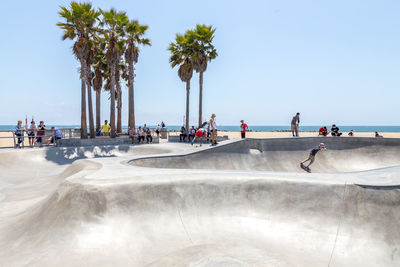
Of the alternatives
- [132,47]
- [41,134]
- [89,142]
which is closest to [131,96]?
[132,47]

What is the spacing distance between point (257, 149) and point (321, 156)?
4.89m

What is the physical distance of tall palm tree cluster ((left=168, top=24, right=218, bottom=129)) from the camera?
2639 centimetres

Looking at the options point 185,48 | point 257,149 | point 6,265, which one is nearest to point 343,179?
point 6,265

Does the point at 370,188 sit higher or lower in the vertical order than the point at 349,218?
higher

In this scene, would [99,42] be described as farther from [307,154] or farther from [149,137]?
[307,154]

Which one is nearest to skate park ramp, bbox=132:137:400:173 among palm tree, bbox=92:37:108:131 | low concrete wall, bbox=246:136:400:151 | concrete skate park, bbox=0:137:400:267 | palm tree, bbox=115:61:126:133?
low concrete wall, bbox=246:136:400:151

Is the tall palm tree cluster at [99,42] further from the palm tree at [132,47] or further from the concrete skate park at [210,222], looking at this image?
the concrete skate park at [210,222]

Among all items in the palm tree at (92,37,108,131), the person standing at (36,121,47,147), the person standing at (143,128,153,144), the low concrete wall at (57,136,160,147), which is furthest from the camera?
the palm tree at (92,37,108,131)

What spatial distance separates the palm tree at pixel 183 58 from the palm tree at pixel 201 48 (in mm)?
725

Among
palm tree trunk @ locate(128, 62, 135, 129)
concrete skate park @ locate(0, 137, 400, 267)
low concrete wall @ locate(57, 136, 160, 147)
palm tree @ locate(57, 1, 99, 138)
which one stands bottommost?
concrete skate park @ locate(0, 137, 400, 267)

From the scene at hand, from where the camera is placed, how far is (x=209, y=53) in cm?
2739

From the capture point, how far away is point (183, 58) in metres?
28.7

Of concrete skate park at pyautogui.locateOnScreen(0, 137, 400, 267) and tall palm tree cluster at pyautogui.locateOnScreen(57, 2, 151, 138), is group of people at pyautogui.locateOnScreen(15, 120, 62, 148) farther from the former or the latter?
concrete skate park at pyautogui.locateOnScreen(0, 137, 400, 267)

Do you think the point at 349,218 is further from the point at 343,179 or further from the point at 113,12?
the point at 113,12
